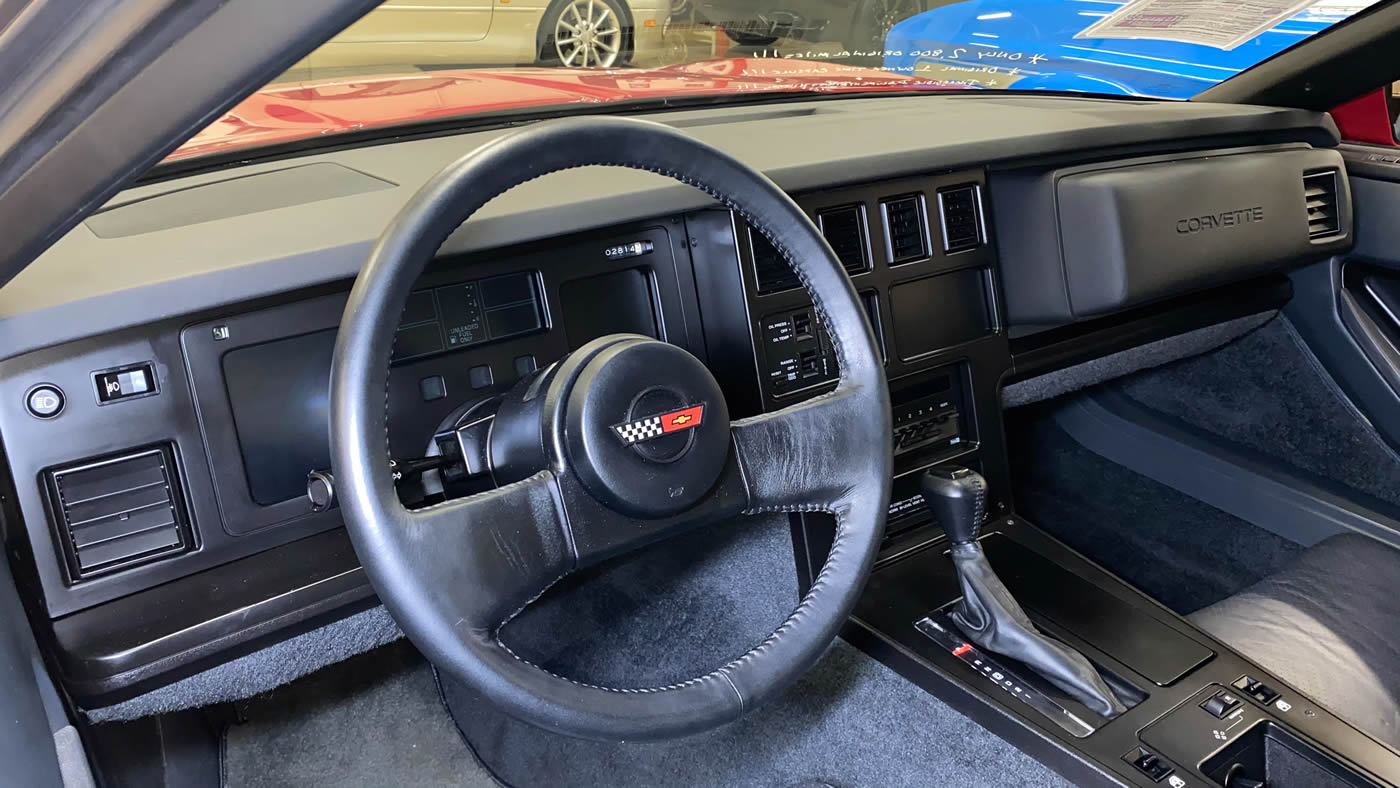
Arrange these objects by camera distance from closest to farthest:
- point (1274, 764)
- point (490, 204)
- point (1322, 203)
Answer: point (490, 204) → point (1274, 764) → point (1322, 203)

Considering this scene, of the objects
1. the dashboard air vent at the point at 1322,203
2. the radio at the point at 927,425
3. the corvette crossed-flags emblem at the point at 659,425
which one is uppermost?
the dashboard air vent at the point at 1322,203

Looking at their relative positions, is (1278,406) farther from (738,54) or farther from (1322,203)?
(738,54)

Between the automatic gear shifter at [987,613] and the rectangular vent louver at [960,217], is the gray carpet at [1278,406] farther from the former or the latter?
the automatic gear shifter at [987,613]

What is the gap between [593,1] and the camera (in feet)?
6.86

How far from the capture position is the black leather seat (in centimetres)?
137

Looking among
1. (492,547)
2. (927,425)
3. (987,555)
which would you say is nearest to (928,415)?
(927,425)

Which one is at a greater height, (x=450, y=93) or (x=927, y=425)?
(x=450, y=93)

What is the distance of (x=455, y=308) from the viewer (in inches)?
46.4

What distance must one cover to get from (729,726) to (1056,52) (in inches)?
62.6

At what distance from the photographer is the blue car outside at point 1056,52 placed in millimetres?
1943

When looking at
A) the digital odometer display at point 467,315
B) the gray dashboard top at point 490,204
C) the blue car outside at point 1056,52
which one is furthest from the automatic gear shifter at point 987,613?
the blue car outside at point 1056,52

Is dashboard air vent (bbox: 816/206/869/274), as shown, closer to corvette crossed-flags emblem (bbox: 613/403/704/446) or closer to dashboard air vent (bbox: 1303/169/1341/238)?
corvette crossed-flags emblem (bbox: 613/403/704/446)

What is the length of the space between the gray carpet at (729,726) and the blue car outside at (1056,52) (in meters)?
1.23

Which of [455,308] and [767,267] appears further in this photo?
[767,267]
